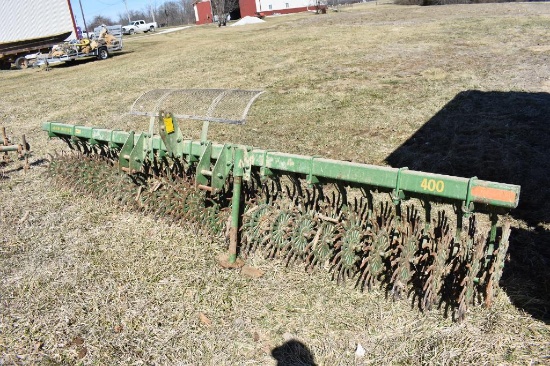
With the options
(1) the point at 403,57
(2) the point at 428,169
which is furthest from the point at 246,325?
(1) the point at 403,57

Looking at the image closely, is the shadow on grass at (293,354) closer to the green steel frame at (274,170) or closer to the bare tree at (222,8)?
the green steel frame at (274,170)

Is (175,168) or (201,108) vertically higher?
(201,108)

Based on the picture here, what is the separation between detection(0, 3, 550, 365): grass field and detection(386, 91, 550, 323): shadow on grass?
0.9 inches

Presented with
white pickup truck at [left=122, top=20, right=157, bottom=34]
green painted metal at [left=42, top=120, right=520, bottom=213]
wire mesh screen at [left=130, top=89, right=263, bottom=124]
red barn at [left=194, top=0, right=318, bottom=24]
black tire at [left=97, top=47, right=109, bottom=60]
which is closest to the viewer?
green painted metal at [left=42, top=120, right=520, bottom=213]

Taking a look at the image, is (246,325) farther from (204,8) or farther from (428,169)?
(204,8)

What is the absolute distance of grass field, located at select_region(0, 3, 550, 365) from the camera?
278 centimetres

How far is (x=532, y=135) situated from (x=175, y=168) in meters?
4.81

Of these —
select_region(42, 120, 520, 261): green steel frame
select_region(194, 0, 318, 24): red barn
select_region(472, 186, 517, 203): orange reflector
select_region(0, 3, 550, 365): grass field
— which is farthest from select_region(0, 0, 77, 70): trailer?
select_region(194, 0, 318, 24): red barn

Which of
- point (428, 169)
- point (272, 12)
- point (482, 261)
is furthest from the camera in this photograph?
point (272, 12)

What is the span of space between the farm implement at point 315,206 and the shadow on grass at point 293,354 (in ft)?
2.15

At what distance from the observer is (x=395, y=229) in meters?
3.07

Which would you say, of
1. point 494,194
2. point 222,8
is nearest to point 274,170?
point 494,194

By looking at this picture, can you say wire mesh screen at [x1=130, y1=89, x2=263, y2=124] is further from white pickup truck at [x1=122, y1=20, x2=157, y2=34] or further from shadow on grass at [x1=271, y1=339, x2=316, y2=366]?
white pickup truck at [x1=122, y1=20, x2=157, y2=34]

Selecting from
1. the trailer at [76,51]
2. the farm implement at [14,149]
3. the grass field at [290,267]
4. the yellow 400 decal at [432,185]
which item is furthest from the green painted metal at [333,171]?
the trailer at [76,51]
